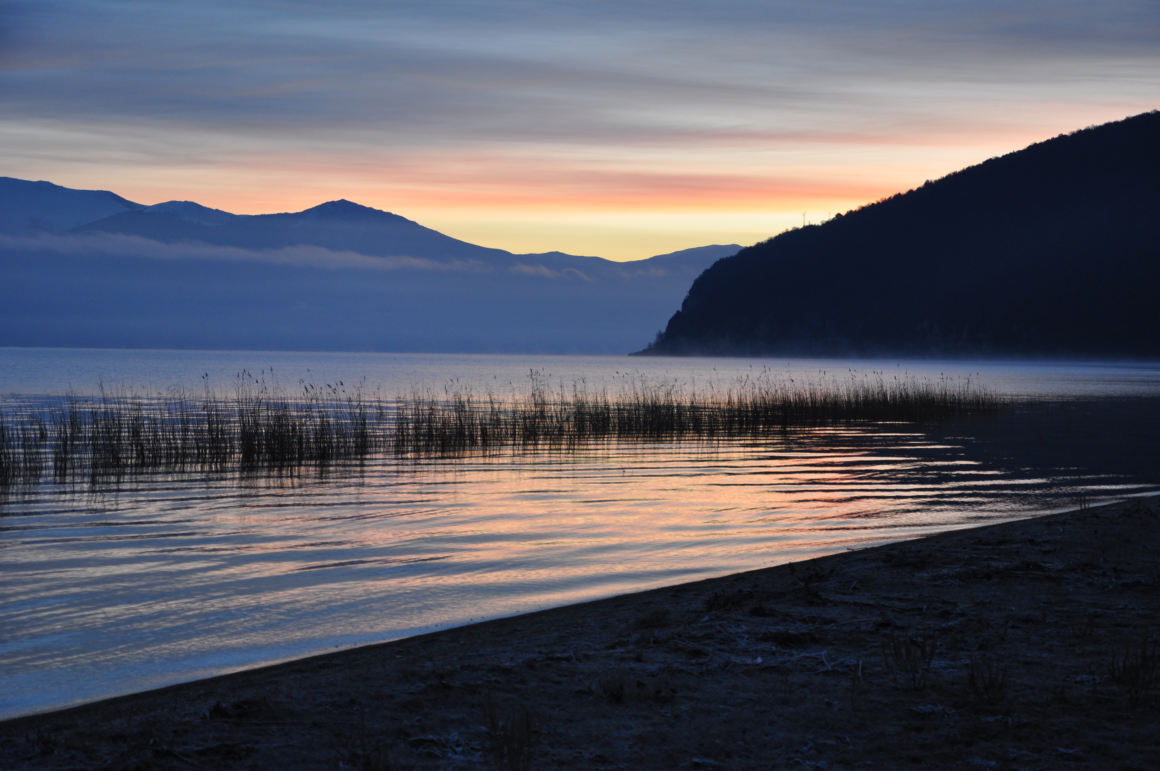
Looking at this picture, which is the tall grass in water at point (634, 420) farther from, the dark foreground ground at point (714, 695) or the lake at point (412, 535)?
the dark foreground ground at point (714, 695)

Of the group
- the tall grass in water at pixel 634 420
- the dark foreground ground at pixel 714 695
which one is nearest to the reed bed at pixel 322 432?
the tall grass in water at pixel 634 420

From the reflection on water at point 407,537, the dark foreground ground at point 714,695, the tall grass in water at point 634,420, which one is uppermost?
the tall grass in water at point 634,420

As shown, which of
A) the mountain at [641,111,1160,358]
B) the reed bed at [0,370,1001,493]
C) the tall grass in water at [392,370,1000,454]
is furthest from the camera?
the mountain at [641,111,1160,358]

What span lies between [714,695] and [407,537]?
649cm

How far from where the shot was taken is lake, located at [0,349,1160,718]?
656cm

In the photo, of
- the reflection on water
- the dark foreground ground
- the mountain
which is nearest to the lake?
the reflection on water

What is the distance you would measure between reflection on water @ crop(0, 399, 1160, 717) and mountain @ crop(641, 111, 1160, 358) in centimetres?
11153

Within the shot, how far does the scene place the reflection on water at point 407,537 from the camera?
21.5ft

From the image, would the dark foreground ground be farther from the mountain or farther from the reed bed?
the mountain

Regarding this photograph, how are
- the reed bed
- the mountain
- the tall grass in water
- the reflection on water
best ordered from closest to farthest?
the reflection on water, the reed bed, the tall grass in water, the mountain

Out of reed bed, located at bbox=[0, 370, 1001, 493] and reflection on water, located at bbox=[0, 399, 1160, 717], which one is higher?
reed bed, located at bbox=[0, 370, 1001, 493]

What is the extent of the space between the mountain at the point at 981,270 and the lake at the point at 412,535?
4381 inches

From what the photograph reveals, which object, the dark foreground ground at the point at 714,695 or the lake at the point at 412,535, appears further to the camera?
the lake at the point at 412,535

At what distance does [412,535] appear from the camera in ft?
34.6
